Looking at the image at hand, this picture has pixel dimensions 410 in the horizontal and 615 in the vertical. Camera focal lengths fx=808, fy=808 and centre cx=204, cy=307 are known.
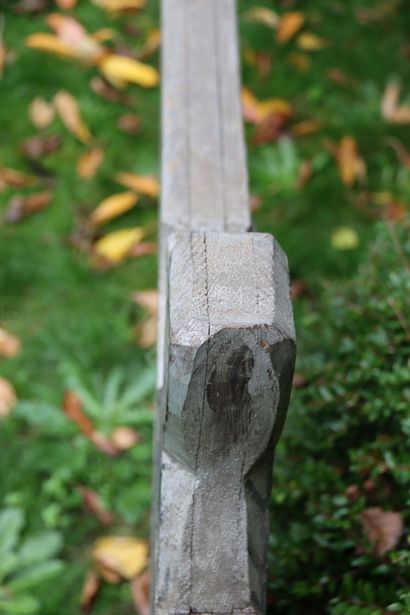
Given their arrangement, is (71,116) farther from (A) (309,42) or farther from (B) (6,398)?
(B) (6,398)

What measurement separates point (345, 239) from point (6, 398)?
153 centimetres

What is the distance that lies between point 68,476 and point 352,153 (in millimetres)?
1952

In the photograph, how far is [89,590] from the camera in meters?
2.49

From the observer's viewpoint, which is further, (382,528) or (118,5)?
(118,5)

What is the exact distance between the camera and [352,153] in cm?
368

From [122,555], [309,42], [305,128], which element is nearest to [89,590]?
[122,555]

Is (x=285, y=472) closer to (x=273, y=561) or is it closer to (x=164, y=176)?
(x=273, y=561)

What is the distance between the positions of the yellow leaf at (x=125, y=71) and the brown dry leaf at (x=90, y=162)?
445 millimetres

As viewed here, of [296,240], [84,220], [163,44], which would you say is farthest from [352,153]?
[163,44]

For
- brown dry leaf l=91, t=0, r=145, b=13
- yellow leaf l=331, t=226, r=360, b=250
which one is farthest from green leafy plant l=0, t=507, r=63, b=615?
brown dry leaf l=91, t=0, r=145, b=13

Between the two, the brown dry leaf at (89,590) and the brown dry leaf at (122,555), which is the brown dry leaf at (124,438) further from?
the brown dry leaf at (89,590)

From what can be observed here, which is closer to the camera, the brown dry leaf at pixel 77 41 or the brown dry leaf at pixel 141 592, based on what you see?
the brown dry leaf at pixel 141 592

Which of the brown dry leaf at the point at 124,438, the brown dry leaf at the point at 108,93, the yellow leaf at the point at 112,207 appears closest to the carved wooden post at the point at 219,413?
the brown dry leaf at the point at 124,438

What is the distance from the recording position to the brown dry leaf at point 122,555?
2.52 meters
